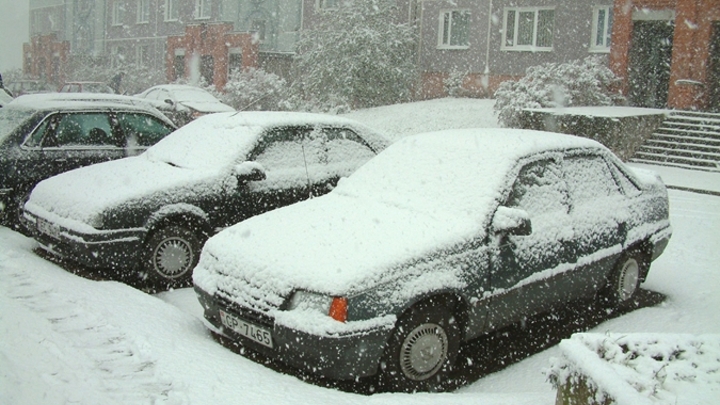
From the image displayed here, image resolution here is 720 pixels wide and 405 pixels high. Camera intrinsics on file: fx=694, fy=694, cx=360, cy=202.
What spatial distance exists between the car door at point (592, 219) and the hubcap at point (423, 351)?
140 centimetres

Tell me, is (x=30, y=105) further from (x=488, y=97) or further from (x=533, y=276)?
(x=488, y=97)

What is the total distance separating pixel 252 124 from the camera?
286 inches

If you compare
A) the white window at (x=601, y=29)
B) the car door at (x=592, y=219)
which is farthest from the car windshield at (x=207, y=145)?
the white window at (x=601, y=29)

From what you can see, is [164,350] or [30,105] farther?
[30,105]

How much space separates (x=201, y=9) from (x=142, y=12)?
666 centimetres

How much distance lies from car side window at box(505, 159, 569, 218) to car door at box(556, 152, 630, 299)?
129mm

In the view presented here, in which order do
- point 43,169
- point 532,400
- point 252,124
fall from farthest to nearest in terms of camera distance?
point 43,169
point 252,124
point 532,400

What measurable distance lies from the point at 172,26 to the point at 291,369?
3552 centimetres

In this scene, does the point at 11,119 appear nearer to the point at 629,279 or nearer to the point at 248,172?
the point at 248,172

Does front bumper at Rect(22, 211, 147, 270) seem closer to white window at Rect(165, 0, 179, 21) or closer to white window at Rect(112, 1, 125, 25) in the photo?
white window at Rect(165, 0, 179, 21)

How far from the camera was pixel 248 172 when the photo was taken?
6.69 meters

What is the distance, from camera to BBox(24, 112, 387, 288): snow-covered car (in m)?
6.29

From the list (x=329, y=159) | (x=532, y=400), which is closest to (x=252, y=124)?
(x=329, y=159)

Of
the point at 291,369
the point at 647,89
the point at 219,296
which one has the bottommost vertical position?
the point at 291,369
